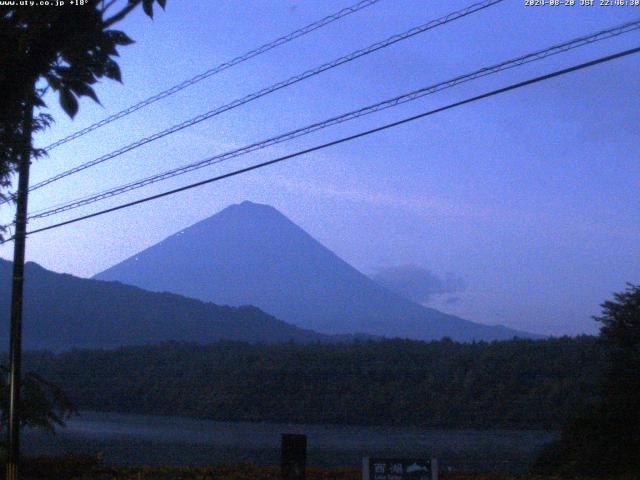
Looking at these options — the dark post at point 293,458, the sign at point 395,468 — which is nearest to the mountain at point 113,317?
the dark post at point 293,458

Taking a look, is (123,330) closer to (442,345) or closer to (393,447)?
(442,345)

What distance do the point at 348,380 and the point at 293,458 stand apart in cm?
2882

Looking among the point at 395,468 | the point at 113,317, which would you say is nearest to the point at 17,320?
the point at 395,468

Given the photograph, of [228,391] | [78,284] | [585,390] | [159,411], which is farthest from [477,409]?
[78,284]

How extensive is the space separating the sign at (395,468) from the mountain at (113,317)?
Answer: 196ft

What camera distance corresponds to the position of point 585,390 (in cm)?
2942

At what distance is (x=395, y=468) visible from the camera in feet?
32.9

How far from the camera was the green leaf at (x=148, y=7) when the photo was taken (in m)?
5.93

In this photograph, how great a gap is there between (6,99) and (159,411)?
42997 millimetres

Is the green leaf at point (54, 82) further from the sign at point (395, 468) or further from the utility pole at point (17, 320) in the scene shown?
the utility pole at point (17, 320)

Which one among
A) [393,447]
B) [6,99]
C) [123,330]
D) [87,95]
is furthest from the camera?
[123,330]

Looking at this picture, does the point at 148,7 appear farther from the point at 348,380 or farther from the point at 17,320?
the point at 348,380

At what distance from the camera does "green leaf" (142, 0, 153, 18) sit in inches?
233

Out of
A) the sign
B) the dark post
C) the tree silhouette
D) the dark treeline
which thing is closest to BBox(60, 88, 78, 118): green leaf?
the tree silhouette
